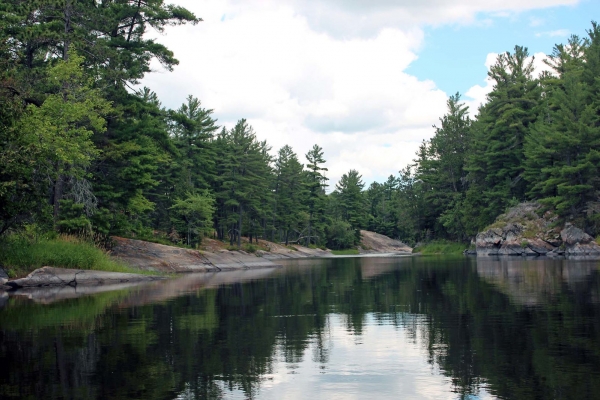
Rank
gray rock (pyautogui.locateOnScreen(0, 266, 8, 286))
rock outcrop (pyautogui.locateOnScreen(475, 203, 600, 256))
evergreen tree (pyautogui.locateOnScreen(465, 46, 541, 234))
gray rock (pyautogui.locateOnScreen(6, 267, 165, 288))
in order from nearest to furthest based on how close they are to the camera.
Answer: gray rock (pyautogui.locateOnScreen(0, 266, 8, 286)), gray rock (pyautogui.locateOnScreen(6, 267, 165, 288)), rock outcrop (pyautogui.locateOnScreen(475, 203, 600, 256)), evergreen tree (pyautogui.locateOnScreen(465, 46, 541, 234))

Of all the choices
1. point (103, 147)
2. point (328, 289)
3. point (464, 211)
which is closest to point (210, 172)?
point (464, 211)

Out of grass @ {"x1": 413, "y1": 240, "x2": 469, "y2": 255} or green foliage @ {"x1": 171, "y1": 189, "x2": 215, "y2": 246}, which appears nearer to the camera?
green foliage @ {"x1": 171, "y1": 189, "x2": 215, "y2": 246}

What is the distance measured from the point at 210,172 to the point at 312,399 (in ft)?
240

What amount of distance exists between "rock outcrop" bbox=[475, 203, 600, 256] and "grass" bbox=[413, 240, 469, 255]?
614 inches

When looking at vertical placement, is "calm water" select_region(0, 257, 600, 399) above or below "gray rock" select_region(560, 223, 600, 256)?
below

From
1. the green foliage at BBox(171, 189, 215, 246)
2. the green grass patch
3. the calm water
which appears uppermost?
the green foliage at BBox(171, 189, 215, 246)

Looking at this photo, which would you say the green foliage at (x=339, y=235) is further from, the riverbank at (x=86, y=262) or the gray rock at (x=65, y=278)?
the gray rock at (x=65, y=278)

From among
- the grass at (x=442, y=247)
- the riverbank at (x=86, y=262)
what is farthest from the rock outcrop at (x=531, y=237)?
the riverbank at (x=86, y=262)

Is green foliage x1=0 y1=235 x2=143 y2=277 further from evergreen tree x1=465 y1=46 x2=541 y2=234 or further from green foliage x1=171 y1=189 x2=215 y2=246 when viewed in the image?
evergreen tree x1=465 y1=46 x2=541 y2=234

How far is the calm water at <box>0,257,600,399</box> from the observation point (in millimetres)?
7902

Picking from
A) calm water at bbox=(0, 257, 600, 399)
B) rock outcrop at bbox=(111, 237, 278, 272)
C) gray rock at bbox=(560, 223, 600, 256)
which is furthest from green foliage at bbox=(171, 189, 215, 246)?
calm water at bbox=(0, 257, 600, 399)

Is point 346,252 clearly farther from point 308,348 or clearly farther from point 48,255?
point 308,348

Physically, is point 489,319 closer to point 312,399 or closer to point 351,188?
point 312,399

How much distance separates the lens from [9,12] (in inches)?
1363
